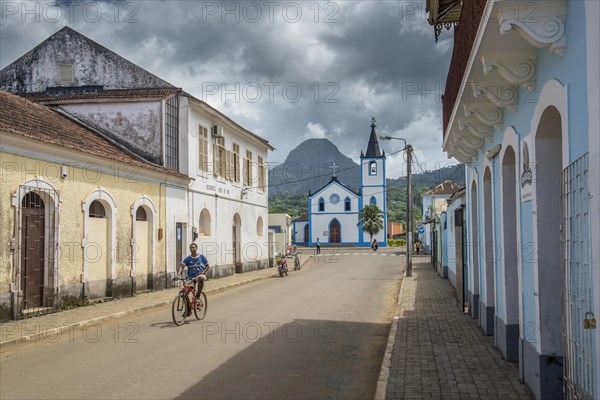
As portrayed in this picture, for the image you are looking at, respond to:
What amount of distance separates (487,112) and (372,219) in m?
66.1

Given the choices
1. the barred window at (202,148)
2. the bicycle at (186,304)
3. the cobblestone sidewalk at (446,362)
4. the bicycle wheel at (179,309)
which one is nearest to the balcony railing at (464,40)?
the cobblestone sidewalk at (446,362)

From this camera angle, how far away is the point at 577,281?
14.9ft

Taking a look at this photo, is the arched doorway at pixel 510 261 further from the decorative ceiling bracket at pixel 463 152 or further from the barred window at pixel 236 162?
the barred window at pixel 236 162

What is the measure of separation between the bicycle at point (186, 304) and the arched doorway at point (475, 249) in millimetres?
5680

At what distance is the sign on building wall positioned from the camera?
6306mm

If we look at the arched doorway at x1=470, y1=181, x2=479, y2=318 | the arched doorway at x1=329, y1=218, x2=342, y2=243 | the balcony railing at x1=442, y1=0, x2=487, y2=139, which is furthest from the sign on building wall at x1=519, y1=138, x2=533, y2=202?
the arched doorway at x1=329, y1=218, x2=342, y2=243

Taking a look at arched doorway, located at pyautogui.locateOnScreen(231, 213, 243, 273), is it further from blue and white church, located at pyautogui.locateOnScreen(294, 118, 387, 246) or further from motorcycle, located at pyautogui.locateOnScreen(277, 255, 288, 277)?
blue and white church, located at pyautogui.locateOnScreen(294, 118, 387, 246)

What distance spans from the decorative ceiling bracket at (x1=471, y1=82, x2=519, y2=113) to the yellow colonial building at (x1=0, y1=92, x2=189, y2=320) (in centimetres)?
919

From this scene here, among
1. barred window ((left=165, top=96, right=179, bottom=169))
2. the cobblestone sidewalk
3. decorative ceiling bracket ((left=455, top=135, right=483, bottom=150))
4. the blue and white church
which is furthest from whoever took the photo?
the blue and white church

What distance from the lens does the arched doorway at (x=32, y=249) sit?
1298cm

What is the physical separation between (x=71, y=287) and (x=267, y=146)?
19.2 metres

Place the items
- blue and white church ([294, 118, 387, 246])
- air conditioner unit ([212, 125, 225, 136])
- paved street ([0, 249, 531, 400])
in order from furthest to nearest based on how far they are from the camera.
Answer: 1. blue and white church ([294, 118, 387, 246])
2. air conditioner unit ([212, 125, 225, 136])
3. paved street ([0, 249, 531, 400])

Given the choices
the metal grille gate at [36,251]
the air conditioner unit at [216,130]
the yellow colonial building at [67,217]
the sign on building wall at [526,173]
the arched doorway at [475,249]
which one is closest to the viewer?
the sign on building wall at [526,173]

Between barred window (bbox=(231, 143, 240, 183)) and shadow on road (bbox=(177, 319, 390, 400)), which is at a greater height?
barred window (bbox=(231, 143, 240, 183))
